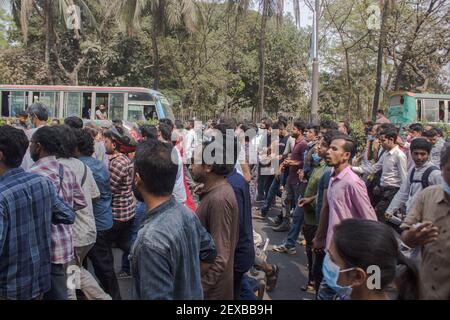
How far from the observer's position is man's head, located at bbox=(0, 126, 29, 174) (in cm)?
267

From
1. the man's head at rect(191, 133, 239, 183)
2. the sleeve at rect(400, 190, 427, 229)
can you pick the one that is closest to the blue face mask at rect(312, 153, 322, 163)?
the man's head at rect(191, 133, 239, 183)

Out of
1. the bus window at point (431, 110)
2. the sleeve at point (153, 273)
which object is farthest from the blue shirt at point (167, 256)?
the bus window at point (431, 110)

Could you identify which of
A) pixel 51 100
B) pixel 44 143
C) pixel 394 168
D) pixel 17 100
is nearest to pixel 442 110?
pixel 394 168

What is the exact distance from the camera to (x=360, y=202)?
339 centimetres

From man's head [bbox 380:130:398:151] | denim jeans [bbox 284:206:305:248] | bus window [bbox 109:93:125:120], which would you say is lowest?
denim jeans [bbox 284:206:305:248]

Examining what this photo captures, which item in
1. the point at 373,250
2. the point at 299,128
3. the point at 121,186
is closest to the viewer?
the point at 373,250

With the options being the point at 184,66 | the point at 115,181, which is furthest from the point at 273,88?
the point at 115,181

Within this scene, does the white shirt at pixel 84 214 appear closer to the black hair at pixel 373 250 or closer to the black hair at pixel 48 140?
the black hair at pixel 48 140

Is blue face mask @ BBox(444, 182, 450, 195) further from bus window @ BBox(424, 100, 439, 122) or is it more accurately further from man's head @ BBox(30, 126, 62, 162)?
A: bus window @ BBox(424, 100, 439, 122)

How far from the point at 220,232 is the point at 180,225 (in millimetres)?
656

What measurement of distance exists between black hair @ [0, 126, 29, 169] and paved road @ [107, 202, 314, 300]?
183 centimetres

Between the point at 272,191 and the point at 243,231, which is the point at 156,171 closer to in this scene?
the point at 243,231

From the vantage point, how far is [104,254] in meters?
4.12
